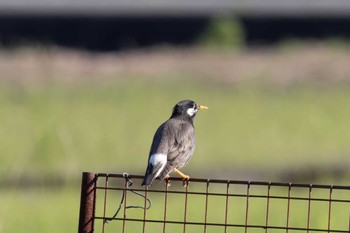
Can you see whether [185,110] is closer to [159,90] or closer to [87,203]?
[87,203]

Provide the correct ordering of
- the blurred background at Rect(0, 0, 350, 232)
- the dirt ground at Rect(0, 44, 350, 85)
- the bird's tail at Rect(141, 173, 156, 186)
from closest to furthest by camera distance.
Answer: the bird's tail at Rect(141, 173, 156, 186) < the blurred background at Rect(0, 0, 350, 232) < the dirt ground at Rect(0, 44, 350, 85)

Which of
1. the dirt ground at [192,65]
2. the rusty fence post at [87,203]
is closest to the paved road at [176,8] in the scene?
the dirt ground at [192,65]

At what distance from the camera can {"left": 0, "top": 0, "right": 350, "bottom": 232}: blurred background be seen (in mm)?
15711

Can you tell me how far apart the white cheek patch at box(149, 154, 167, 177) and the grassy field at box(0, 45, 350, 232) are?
385 centimetres

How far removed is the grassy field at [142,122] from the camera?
14.8 metres

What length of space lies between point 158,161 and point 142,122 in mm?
13318

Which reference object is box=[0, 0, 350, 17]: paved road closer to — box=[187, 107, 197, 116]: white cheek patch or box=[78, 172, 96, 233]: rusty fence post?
box=[187, 107, 197, 116]: white cheek patch

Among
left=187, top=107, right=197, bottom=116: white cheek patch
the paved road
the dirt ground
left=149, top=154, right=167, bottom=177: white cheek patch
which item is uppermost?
the paved road

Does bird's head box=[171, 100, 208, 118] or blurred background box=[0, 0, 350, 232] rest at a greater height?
blurred background box=[0, 0, 350, 232]

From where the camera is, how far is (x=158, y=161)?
7.11 metres

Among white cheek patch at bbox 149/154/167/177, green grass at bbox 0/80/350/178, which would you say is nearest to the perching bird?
white cheek patch at bbox 149/154/167/177

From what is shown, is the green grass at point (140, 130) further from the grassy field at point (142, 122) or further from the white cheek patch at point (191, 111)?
the white cheek patch at point (191, 111)

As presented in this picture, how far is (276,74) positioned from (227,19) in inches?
221

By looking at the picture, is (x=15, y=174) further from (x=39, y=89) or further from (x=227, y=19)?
(x=227, y=19)
